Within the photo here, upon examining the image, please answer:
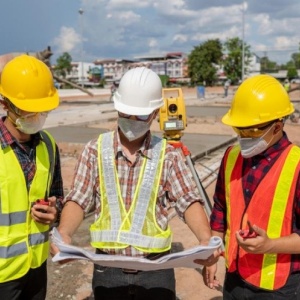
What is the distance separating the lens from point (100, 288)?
1.98 meters

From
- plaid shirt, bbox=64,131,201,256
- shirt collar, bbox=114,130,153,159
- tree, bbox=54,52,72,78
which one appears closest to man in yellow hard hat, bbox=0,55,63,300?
plaid shirt, bbox=64,131,201,256

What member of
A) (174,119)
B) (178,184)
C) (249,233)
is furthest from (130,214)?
(174,119)

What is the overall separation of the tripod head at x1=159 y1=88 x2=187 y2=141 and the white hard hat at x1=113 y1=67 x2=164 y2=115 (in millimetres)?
1652

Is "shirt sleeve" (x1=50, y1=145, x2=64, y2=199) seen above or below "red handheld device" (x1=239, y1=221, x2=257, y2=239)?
above

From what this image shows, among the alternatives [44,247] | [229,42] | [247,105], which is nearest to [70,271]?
[44,247]

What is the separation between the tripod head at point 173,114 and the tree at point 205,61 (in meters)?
54.0

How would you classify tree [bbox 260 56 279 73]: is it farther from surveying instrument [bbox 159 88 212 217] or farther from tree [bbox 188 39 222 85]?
surveying instrument [bbox 159 88 212 217]

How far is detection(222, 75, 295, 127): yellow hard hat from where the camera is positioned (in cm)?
196

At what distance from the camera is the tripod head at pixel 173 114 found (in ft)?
12.1

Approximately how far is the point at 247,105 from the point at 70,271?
105 inches

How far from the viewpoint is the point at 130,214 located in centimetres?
192

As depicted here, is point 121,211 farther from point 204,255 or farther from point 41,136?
point 41,136

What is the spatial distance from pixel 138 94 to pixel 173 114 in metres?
1.79

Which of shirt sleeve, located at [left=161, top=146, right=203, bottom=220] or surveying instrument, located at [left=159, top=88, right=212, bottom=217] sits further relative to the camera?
surveying instrument, located at [left=159, top=88, right=212, bottom=217]
